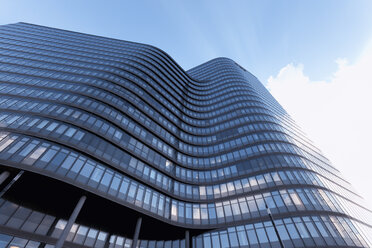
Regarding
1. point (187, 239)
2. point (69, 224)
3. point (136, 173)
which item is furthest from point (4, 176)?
point (187, 239)

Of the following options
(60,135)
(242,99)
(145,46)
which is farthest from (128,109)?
(145,46)

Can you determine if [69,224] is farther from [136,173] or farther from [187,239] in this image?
[187,239]

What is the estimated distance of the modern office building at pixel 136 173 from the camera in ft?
59.2

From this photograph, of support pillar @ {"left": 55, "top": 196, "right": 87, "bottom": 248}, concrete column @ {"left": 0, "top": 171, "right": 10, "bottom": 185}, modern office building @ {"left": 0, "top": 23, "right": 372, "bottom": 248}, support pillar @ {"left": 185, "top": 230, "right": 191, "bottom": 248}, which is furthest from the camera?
support pillar @ {"left": 185, "top": 230, "right": 191, "bottom": 248}

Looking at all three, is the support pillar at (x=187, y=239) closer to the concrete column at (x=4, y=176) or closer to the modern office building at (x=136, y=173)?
the modern office building at (x=136, y=173)

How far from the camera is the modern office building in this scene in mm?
18031

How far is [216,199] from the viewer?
28172mm

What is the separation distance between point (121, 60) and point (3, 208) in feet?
123

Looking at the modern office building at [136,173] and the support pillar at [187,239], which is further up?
the modern office building at [136,173]

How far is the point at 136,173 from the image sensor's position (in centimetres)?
2528

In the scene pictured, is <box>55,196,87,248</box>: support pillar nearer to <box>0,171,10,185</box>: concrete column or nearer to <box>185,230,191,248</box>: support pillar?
<box>0,171,10,185</box>: concrete column

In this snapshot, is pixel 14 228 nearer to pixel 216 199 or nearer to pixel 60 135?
pixel 60 135

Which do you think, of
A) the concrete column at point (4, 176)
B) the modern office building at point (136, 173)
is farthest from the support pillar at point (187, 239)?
the concrete column at point (4, 176)

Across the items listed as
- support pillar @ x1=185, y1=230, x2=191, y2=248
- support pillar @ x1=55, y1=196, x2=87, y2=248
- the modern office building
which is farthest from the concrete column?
support pillar @ x1=185, y1=230, x2=191, y2=248
